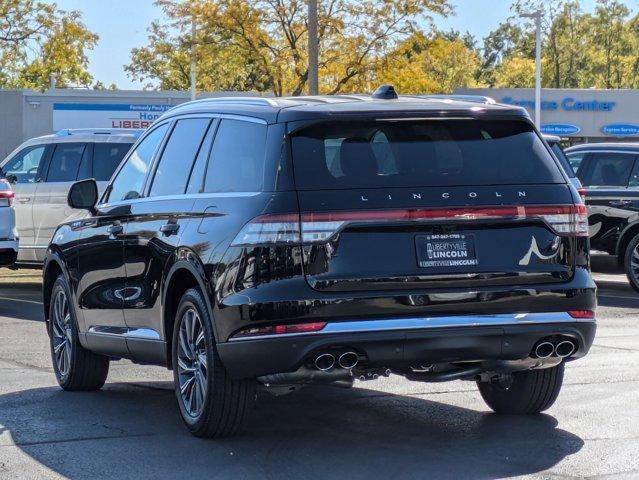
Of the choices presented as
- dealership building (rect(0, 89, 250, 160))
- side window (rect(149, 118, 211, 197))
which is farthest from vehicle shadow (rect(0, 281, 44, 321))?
dealership building (rect(0, 89, 250, 160))

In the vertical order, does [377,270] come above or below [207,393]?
above

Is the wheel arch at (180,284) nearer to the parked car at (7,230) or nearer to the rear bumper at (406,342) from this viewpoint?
the rear bumper at (406,342)

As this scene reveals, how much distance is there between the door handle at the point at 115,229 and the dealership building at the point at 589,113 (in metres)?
43.1

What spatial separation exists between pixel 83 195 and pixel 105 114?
38.9m

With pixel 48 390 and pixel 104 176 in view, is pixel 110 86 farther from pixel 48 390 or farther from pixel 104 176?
pixel 48 390

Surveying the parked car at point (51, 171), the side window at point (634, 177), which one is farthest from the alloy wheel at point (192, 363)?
the side window at point (634, 177)

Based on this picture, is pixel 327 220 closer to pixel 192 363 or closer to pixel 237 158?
pixel 237 158

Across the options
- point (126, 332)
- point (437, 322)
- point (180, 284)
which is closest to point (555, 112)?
point (126, 332)

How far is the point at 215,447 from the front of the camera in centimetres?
708

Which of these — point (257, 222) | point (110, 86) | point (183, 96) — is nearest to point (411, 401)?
point (257, 222)

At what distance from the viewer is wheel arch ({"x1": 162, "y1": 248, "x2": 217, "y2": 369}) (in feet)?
22.9

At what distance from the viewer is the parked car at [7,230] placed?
49.9 ft

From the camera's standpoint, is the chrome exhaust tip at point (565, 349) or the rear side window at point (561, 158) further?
the rear side window at point (561, 158)

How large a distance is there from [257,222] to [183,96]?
42.3 meters
